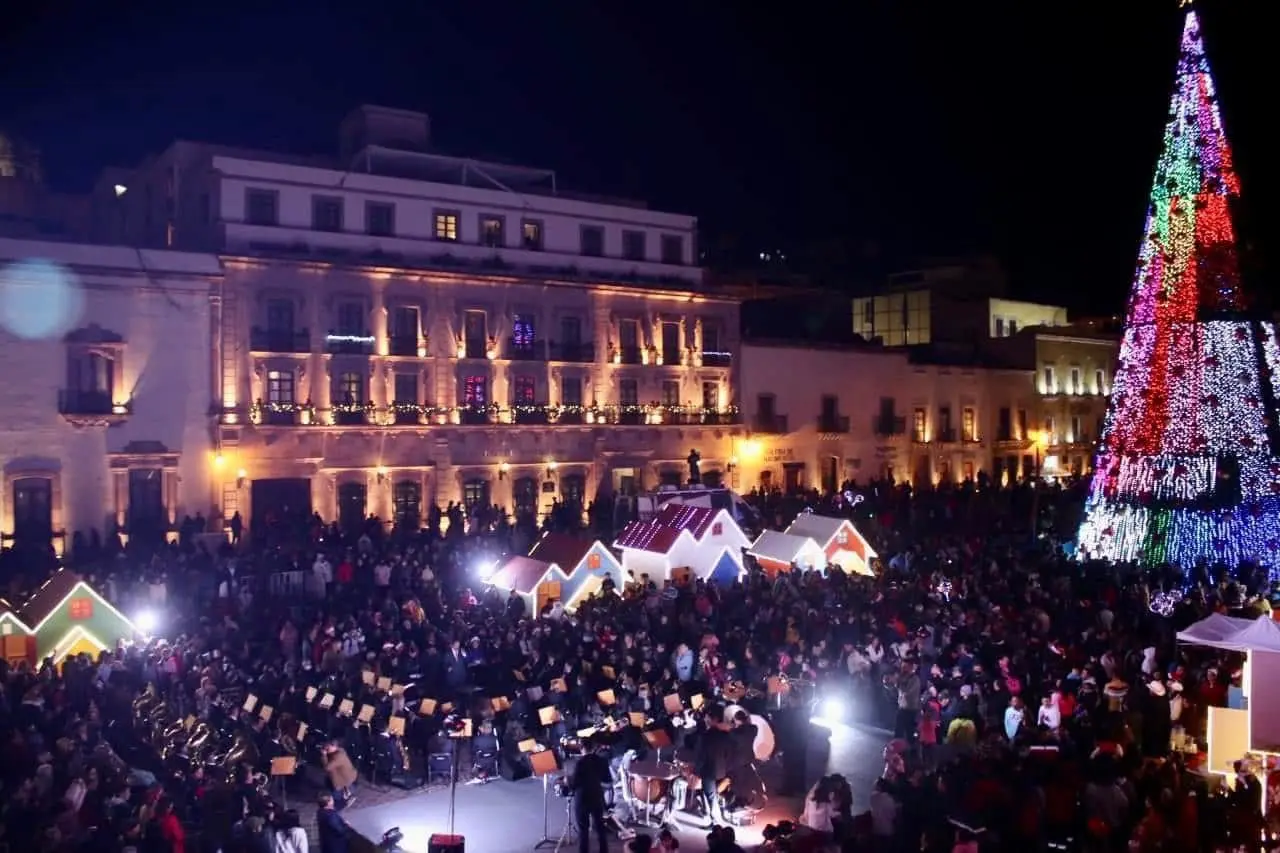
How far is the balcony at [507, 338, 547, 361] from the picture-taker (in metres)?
33.3

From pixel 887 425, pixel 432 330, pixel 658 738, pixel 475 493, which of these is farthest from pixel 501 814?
pixel 887 425

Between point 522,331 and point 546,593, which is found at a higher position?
point 522,331

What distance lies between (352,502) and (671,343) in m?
12.5

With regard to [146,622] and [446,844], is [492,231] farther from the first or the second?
[446,844]

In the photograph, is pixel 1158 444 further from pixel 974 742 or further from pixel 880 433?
pixel 880 433

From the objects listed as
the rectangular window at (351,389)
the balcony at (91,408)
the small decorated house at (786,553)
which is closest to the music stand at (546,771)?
the small decorated house at (786,553)

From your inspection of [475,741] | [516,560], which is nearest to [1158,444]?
[516,560]

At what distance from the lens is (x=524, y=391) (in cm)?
3372

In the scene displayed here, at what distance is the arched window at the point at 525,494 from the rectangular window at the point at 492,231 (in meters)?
7.53

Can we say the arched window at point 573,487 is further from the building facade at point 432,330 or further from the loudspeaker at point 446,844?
the loudspeaker at point 446,844

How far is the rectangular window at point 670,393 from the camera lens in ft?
121

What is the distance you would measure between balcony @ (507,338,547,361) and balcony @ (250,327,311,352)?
20.8 ft

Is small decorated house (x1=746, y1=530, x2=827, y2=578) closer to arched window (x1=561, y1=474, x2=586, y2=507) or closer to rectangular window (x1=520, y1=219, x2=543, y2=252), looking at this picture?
arched window (x1=561, y1=474, x2=586, y2=507)

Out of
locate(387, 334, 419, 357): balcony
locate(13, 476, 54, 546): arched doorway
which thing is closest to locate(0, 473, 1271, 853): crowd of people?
locate(13, 476, 54, 546): arched doorway
